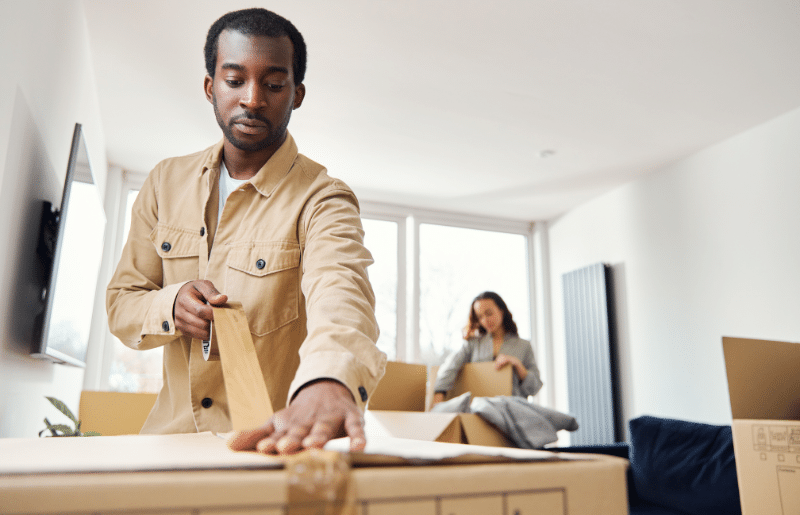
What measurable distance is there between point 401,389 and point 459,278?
271 cm

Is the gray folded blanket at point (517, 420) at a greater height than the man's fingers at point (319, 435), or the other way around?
the man's fingers at point (319, 435)

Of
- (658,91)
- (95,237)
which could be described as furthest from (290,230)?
(658,91)

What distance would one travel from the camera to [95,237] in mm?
2457

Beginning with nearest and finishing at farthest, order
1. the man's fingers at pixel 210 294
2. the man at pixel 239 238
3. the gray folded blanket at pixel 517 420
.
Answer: the man's fingers at pixel 210 294, the man at pixel 239 238, the gray folded blanket at pixel 517 420

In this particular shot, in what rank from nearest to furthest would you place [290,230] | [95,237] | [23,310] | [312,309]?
[312,309] → [290,230] → [23,310] → [95,237]

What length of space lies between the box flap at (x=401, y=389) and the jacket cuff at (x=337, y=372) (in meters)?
1.90

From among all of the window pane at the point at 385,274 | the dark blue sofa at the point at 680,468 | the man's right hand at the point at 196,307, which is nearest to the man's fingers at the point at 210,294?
the man's right hand at the point at 196,307

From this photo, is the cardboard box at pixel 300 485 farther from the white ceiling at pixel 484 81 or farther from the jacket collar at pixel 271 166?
the white ceiling at pixel 484 81

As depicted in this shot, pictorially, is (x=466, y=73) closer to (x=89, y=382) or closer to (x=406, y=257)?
(x=406, y=257)

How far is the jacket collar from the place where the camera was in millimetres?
868

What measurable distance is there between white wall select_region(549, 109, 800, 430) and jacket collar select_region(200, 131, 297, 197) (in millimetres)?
3121

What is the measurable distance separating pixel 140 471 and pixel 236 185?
681 millimetres

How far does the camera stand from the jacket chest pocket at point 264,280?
2.67ft

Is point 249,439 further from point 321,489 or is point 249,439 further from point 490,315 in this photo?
point 490,315
